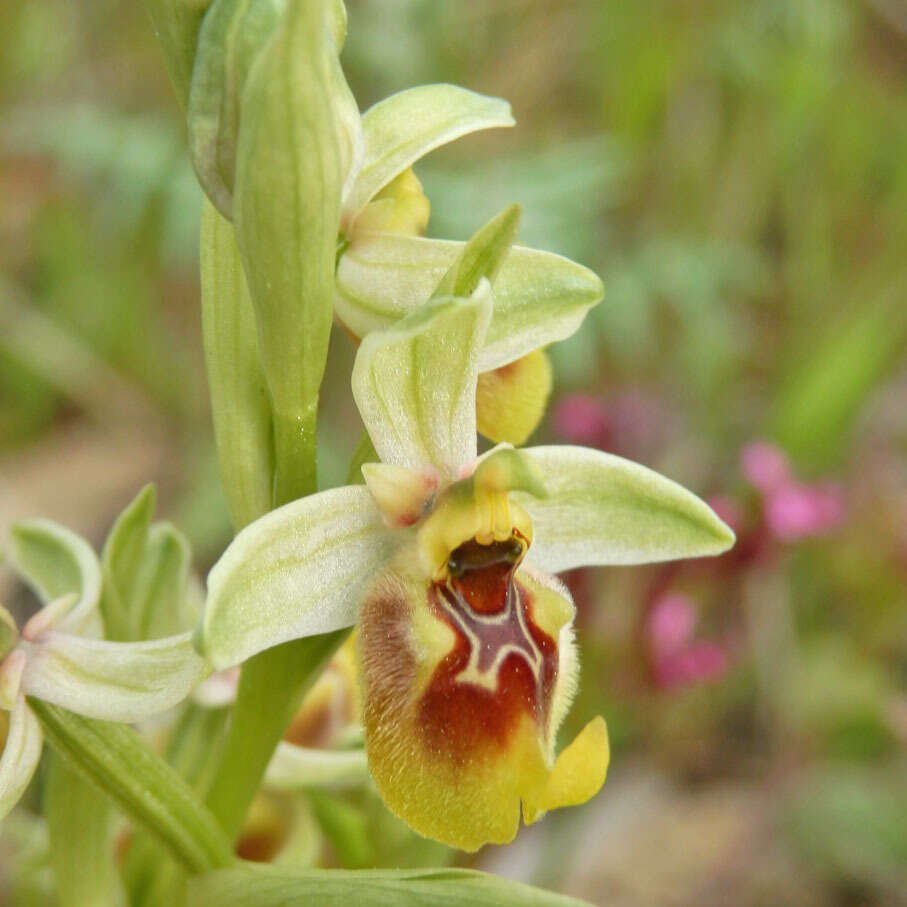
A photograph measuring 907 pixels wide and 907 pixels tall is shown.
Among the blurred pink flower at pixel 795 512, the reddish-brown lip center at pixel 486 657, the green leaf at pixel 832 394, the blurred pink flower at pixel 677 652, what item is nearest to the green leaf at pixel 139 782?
the reddish-brown lip center at pixel 486 657

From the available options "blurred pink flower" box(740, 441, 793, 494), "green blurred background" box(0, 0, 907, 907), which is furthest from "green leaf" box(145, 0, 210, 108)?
"blurred pink flower" box(740, 441, 793, 494)

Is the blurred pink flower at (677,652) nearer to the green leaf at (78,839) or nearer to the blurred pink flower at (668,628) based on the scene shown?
the blurred pink flower at (668,628)

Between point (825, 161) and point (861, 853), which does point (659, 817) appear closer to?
point (861, 853)

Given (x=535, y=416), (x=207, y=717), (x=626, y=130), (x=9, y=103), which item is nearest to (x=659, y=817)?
(x=207, y=717)

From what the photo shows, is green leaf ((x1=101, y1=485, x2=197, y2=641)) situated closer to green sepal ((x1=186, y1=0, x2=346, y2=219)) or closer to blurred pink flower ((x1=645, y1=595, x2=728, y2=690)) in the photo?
green sepal ((x1=186, y1=0, x2=346, y2=219))

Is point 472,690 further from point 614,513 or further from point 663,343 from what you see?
point 663,343

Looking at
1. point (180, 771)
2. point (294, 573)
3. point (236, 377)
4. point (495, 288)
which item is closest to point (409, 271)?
point (495, 288)
